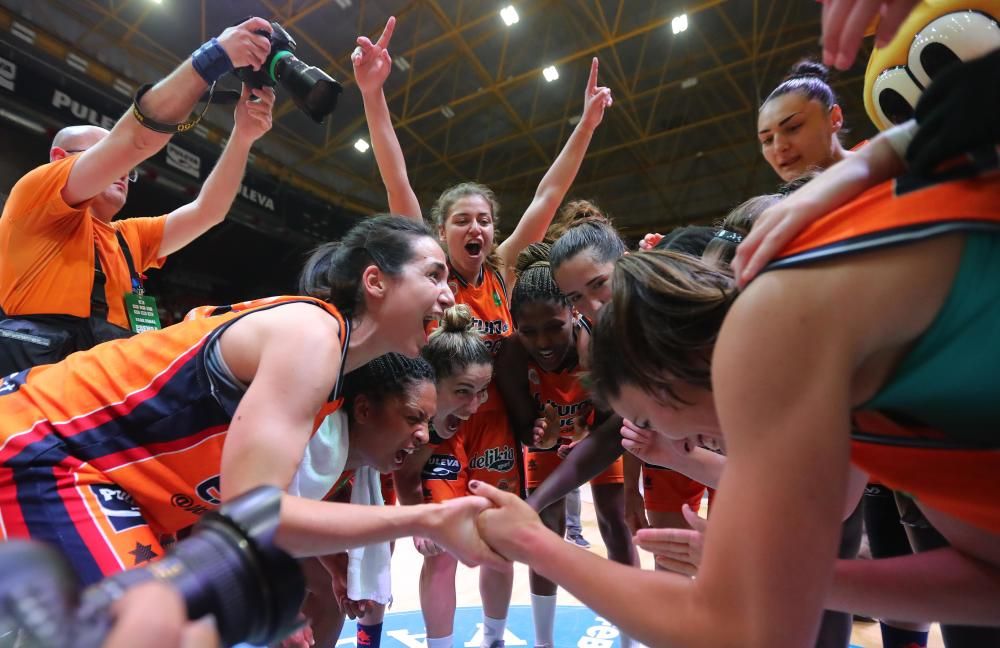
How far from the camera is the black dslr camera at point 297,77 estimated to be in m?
1.92

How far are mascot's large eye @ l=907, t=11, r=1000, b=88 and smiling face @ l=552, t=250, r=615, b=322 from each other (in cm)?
117

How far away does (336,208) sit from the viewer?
998 centimetres

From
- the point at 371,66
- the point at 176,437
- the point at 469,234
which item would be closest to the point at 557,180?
the point at 469,234

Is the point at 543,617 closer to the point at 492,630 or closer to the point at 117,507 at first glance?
the point at 492,630

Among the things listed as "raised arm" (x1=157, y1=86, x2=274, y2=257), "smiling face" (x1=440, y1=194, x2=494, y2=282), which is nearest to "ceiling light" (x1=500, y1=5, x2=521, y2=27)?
"smiling face" (x1=440, y1=194, x2=494, y2=282)

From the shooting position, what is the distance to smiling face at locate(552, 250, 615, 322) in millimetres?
2387

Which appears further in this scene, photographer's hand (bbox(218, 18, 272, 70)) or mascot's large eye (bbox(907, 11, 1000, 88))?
photographer's hand (bbox(218, 18, 272, 70))

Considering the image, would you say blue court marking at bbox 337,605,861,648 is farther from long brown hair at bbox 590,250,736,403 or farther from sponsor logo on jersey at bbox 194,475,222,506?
long brown hair at bbox 590,250,736,403

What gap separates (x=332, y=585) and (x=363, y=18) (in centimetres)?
789

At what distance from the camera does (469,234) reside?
10.1 feet

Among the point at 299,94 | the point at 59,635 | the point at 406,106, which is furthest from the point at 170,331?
the point at 406,106

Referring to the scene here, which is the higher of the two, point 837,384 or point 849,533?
point 837,384

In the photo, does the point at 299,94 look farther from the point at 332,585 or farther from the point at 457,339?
the point at 332,585

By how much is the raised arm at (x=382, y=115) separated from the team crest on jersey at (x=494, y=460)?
1.16 m
